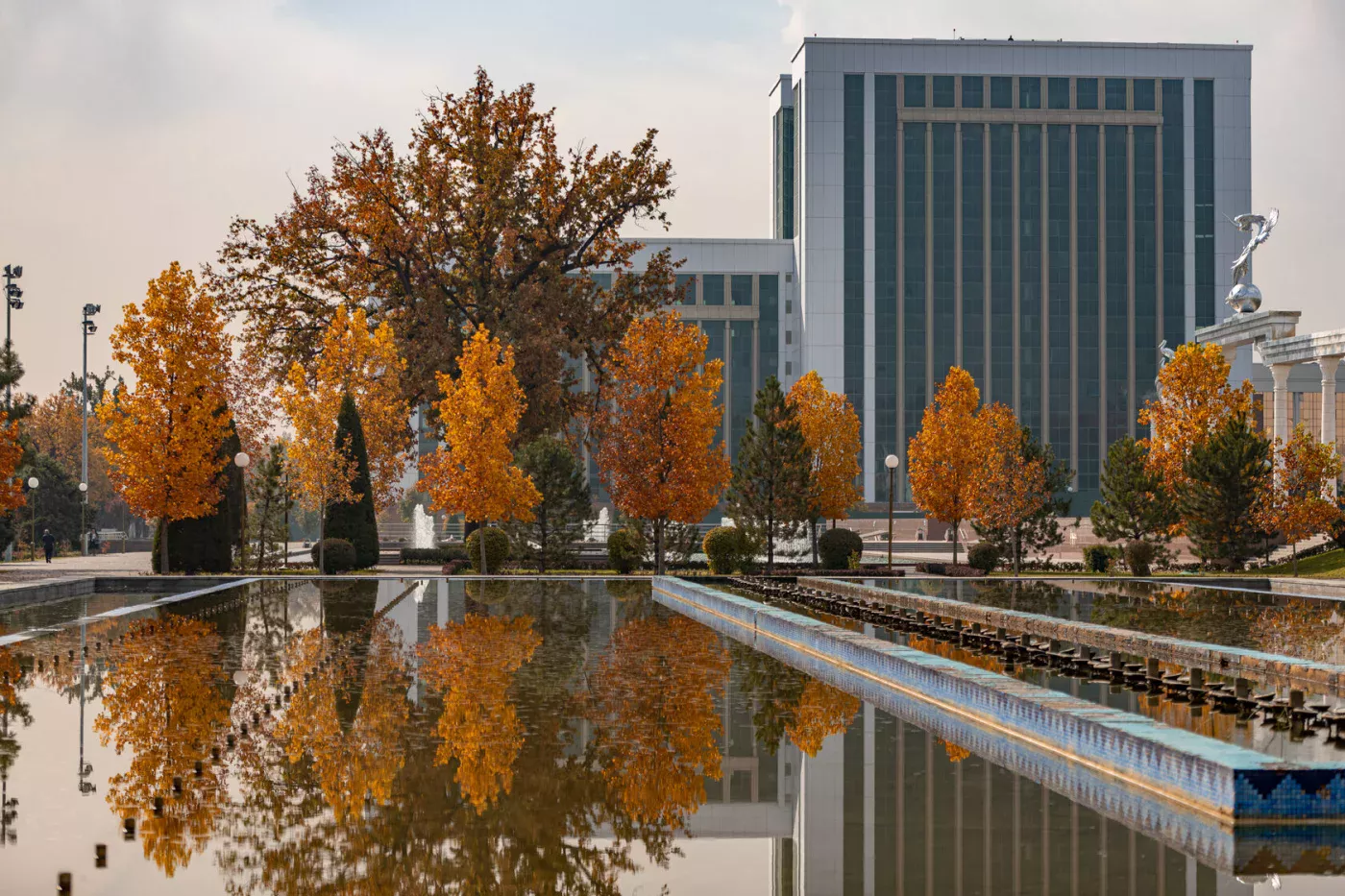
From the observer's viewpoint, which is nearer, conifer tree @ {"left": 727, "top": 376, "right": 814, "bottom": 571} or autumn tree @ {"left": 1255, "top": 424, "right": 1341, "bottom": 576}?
autumn tree @ {"left": 1255, "top": 424, "right": 1341, "bottom": 576}

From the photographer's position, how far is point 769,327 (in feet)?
296

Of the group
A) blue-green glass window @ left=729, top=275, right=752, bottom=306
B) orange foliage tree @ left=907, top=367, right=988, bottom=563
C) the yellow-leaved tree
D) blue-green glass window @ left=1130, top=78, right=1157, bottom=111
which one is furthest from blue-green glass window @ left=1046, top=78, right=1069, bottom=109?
the yellow-leaved tree

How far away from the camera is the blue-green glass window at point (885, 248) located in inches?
3184

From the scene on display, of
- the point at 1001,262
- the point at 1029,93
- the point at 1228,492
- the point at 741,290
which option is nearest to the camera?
the point at 1228,492

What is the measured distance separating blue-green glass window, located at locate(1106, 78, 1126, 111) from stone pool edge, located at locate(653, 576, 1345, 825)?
7353cm

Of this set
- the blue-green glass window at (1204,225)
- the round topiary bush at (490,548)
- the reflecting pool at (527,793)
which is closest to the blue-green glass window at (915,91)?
the blue-green glass window at (1204,225)

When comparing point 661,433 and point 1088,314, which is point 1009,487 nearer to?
point 661,433

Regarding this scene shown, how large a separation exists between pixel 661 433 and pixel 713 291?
5605cm

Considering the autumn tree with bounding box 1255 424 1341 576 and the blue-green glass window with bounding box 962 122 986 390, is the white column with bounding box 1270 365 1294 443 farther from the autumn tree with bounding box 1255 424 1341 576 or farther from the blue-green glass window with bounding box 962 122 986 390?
the blue-green glass window with bounding box 962 122 986 390

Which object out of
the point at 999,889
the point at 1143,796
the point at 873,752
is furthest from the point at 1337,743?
the point at 999,889

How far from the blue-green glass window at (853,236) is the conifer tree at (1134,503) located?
41.6 meters

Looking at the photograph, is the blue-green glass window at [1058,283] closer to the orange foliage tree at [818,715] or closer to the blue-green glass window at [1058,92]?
the blue-green glass window at [1058,92]

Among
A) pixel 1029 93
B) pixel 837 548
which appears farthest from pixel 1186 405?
pixel 1029 93

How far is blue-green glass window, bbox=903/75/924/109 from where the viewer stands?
8119cm
